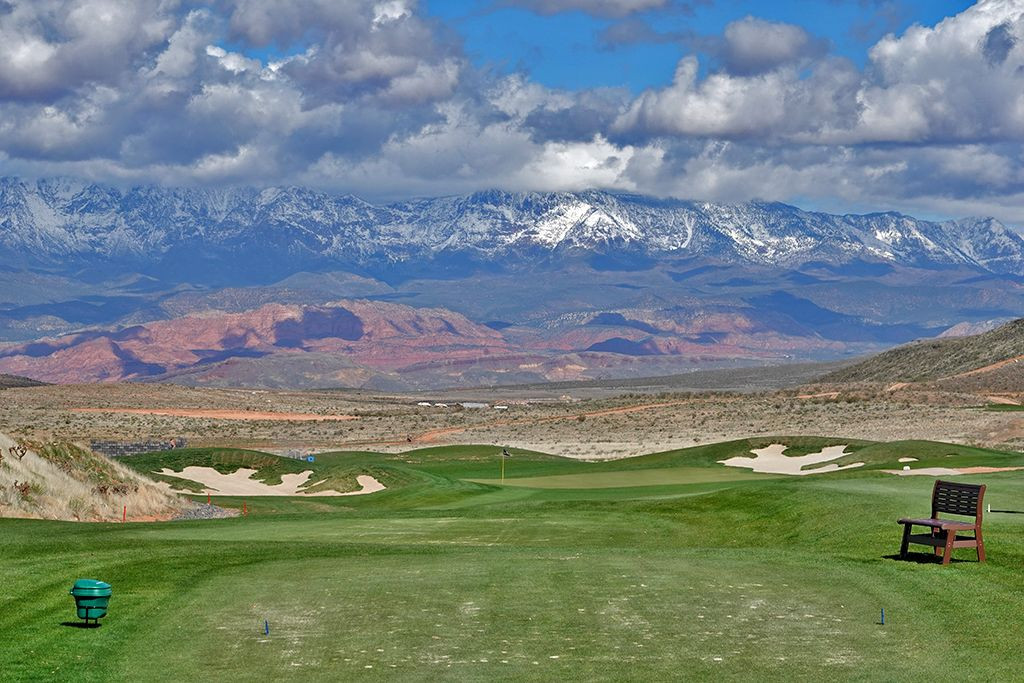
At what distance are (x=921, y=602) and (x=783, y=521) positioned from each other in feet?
34.5

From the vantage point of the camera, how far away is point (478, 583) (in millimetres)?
21047

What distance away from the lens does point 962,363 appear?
155625 mm

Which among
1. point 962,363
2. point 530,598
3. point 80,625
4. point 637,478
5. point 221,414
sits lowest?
point 221,414

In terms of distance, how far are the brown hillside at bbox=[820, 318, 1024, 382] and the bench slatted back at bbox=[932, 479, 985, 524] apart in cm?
11197

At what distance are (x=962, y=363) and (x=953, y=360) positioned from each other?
5295 millimetres

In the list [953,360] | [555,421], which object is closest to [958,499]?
[555,421]

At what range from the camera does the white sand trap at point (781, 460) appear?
192ft

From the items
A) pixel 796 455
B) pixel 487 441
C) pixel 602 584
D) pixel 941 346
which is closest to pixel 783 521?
pixel 602 584

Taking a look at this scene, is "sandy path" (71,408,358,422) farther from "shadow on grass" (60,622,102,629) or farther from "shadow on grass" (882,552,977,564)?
"shadow on grass" (60,622,102,629)

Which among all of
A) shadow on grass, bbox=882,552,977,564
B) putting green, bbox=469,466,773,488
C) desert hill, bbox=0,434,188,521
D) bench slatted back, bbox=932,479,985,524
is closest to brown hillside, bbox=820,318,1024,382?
putting green, bbox=469,466,773,488

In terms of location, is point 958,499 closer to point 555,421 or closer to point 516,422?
point 555,421

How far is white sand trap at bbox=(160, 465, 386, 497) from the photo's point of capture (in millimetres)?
50188

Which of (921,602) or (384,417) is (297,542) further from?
(384,417)

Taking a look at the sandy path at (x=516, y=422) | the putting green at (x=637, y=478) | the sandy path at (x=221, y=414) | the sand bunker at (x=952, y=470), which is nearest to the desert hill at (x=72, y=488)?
the putting green at (x=637, y=478)
